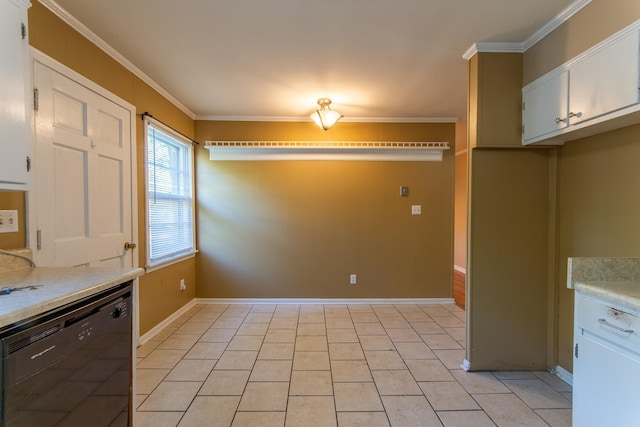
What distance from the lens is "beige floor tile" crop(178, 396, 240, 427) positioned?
5.50 ft

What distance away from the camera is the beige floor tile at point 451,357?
2.30 m

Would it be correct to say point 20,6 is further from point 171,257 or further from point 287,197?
point 287,197

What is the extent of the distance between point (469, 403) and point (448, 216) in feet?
7.96

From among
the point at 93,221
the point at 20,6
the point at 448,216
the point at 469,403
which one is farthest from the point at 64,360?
the point at 448,216

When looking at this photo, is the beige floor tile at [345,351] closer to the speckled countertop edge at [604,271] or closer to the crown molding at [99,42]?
the speckled countertop edge at [604,271]

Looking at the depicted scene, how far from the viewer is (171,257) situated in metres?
3.12

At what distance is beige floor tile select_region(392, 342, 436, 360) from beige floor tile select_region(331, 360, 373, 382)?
1.32ft

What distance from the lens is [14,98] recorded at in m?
1.28

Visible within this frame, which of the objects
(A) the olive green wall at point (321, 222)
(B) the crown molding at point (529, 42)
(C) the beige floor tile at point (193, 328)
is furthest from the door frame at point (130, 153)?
(B) the crown molding at point (529, 42)

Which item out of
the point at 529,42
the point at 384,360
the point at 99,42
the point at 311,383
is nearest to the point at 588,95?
the point at 529,42

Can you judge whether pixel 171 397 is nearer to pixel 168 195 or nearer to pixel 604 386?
pixel 168 195

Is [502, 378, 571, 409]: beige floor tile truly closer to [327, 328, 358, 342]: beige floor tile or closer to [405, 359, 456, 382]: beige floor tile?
[405, 359, 456, 382]: beige floor tile

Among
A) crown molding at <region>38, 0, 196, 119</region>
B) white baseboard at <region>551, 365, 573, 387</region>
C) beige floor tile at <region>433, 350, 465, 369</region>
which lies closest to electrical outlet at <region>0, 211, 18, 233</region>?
crown molding at <region>38, 0, 196, 119</region>

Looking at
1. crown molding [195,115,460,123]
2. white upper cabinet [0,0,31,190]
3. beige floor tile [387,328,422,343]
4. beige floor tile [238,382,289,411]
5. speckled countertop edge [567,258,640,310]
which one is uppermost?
crown molding [195,115,460,123]
